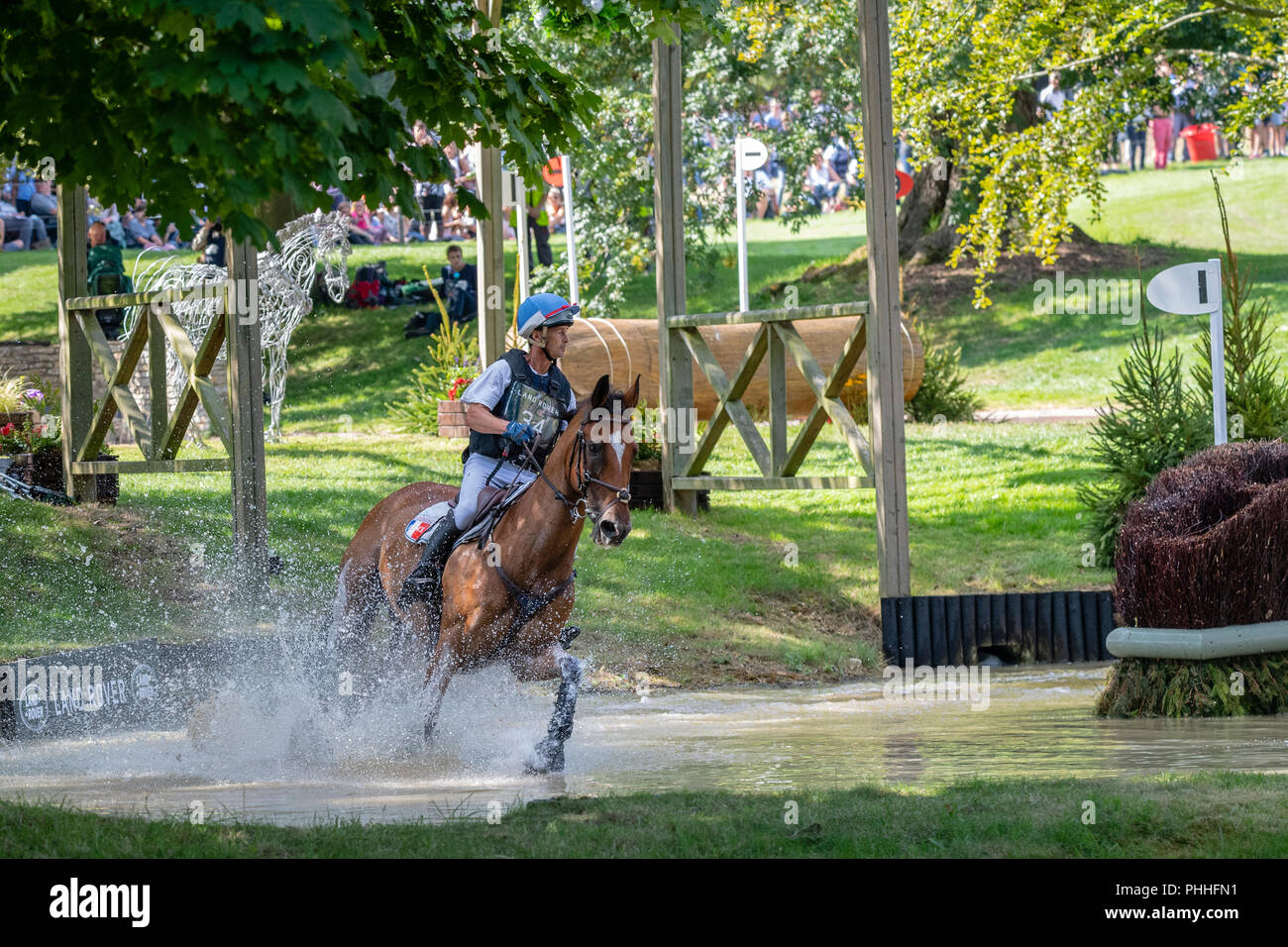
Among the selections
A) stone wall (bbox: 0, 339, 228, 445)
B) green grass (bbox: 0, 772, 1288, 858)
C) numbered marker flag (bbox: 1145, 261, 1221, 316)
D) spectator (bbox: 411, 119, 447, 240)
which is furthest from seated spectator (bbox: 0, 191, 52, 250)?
green grass (bbox: 0, 772, 1288, 858)

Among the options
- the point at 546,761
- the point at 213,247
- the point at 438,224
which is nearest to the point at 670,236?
the point at 546,761

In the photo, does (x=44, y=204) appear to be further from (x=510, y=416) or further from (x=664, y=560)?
(x=510, y=416)

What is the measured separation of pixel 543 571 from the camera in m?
8.96

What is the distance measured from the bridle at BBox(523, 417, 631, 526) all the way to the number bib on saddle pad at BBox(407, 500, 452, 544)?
1187mm

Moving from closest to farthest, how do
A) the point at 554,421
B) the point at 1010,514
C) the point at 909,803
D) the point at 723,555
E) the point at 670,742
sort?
1. the point at 909,803
2. the point at 554,421
3. the point at 670,742
4. the point at 723,555
5. the point at 1010,514

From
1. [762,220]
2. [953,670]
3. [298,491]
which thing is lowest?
[953,670]

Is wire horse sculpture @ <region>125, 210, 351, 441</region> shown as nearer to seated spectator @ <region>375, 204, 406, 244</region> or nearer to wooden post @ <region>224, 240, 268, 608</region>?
wooden post @ <region>224, 240, 268, 608</region>

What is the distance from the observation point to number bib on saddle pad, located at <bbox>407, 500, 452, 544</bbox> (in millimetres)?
9781

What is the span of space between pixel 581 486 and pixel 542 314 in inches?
48.2

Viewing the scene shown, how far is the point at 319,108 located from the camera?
5.76m
